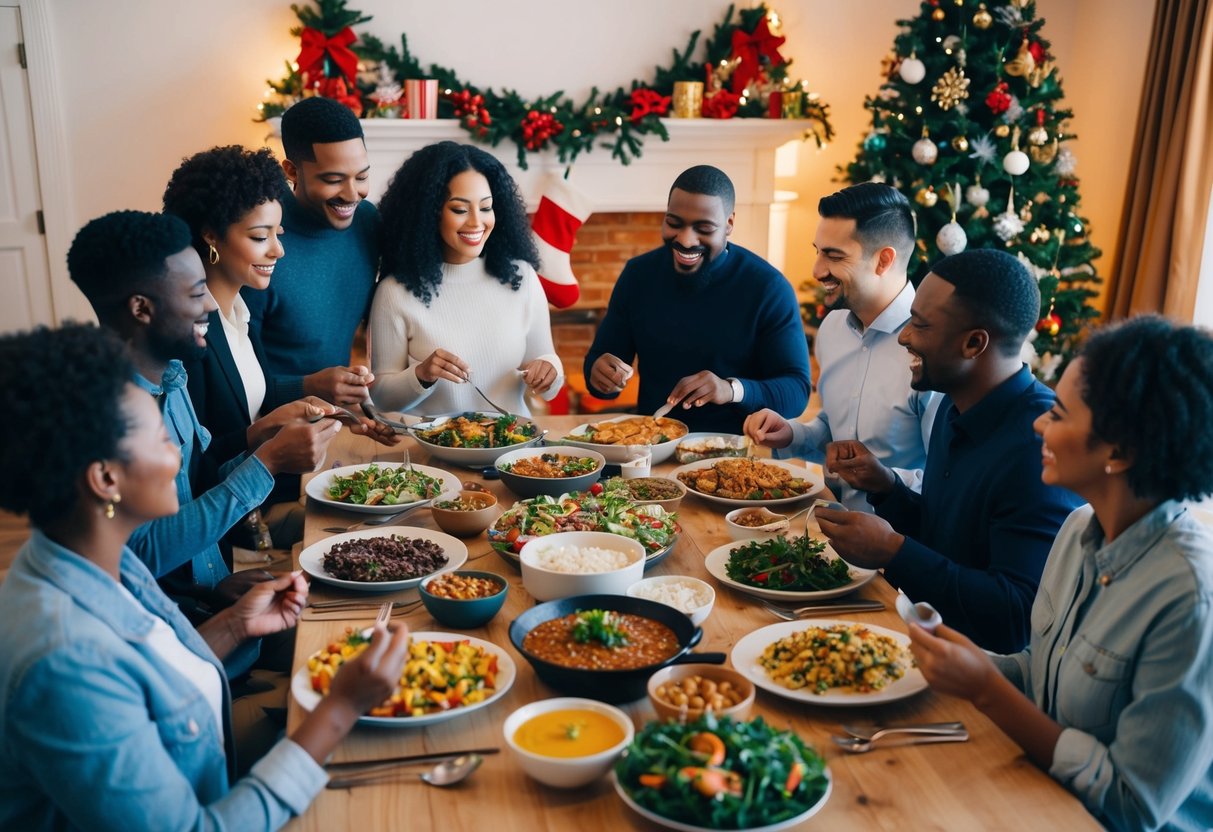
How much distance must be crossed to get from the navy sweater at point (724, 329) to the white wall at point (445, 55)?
283 cm

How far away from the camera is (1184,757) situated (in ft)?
4.20

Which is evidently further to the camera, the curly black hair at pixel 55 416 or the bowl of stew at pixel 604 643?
the bowl of stew at pixel 604 643

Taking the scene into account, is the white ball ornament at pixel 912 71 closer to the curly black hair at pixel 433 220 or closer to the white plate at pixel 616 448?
the curly black hair at pixel 433 220


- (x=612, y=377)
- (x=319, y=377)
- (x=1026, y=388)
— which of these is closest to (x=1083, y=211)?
(x=612, y=377)

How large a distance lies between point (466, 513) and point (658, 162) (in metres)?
4.11

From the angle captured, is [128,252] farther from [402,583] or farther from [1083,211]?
[1083,211]

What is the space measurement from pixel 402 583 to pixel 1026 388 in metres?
1.26

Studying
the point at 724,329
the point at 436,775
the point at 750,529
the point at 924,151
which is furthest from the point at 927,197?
the point at 436,775

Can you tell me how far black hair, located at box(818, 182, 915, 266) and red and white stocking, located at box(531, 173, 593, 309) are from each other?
7.67 feet

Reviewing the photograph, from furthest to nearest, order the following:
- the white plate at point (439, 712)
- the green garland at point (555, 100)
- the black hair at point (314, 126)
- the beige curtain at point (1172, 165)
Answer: the green garland at point (555, 100)
the beige curtain at point (1172, 165)
the black hair at point (314, 126)
the white plate at point (439, 712)

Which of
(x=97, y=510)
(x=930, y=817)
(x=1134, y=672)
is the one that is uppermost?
(x=97, y=510)

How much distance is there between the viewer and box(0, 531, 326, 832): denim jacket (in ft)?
3.71

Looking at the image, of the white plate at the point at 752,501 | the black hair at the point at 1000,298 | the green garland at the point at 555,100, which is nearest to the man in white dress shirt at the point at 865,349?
the white plate at the point at 752,501

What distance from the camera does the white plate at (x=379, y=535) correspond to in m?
1.84
